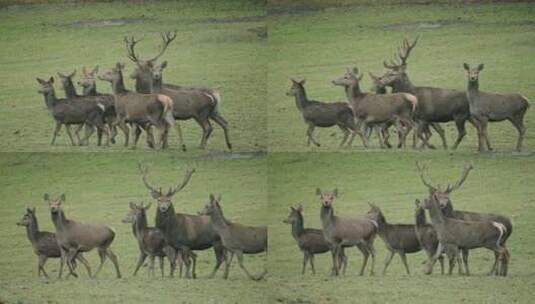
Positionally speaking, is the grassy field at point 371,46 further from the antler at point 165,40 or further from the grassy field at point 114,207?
the antler at point 165,40

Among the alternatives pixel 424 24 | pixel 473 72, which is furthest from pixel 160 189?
pixel 473 72

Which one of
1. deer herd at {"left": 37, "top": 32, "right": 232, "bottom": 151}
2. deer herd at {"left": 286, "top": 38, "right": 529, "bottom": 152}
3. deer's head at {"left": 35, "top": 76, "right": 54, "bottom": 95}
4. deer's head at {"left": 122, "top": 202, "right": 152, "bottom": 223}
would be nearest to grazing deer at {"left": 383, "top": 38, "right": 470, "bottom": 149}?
deer herd at {"left": 286, "top": 38, "right": 529, "bottom": 152}

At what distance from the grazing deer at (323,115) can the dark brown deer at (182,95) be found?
403 mm

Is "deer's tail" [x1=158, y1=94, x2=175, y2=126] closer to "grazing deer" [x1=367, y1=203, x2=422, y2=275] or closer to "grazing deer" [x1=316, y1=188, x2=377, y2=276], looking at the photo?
"grazing deer" [x1=316, y1=188, x2=377, y2=276]

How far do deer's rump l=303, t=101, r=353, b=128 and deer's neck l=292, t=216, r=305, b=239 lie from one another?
1.70ft

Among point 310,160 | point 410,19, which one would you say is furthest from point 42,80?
point 410,19

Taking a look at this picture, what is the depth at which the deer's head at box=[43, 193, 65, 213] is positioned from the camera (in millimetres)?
→ 7945

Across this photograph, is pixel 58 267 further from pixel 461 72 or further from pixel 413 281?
pixel 461 72

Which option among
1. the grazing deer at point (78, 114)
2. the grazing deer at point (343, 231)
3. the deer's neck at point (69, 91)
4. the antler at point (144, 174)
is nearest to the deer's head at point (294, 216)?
the grazing deer at point (343, 231)

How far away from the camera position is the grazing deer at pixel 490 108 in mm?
7820

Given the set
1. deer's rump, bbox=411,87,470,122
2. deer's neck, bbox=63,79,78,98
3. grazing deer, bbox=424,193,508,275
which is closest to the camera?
grazing deer, bbox=424,193,508,275

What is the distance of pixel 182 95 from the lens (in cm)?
796

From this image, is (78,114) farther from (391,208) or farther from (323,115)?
(391,208)

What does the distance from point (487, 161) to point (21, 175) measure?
2454 millimetres
